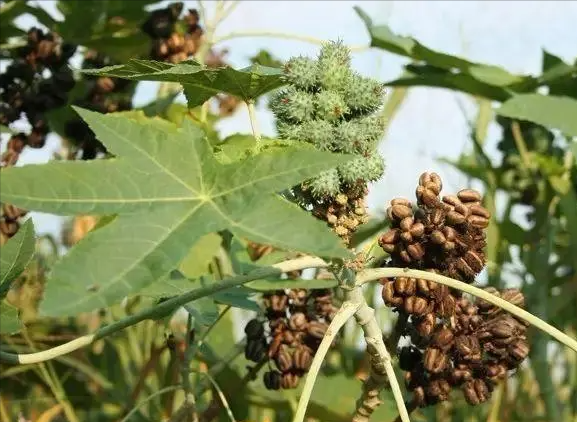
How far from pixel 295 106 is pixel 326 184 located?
0.10 meters

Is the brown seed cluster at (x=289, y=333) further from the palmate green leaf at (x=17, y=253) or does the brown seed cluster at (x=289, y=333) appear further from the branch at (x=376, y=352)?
the palmate green leaf at (x=17, y=253)

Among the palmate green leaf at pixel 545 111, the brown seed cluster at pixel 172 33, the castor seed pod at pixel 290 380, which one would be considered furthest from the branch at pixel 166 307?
the brown seed cluster at pixel 172 33

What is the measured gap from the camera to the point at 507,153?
2.76 metres

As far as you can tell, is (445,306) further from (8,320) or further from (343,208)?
(8,320)

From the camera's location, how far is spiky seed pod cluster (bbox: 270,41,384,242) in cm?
106

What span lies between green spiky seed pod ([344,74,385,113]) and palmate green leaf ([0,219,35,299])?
38 centimetres

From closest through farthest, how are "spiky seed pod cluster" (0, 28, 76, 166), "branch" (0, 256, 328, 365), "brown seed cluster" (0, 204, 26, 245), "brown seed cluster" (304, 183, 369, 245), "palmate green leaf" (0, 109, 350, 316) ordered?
1. "palmate green leaf" (0, 109, 350, 316)
2. "branch" (0, 256, 328, 365)
3. "brown seed cluster" (304, 183, 369, 245)
4. "brown seed cluster" (0, 204, 26, 245)
5. "spiky seed pod cluster" (0, 28, 76, 166)

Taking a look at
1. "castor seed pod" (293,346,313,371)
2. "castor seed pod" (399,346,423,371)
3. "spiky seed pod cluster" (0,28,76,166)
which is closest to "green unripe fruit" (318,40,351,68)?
"castor seed pod" (399,346,423,371)

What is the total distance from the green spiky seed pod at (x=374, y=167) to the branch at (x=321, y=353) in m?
0.14

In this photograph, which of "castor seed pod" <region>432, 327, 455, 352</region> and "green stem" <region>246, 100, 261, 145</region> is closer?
"green stem" <region>246, 100, 261, 145</region>

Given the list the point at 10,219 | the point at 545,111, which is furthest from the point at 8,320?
the point at 545,111

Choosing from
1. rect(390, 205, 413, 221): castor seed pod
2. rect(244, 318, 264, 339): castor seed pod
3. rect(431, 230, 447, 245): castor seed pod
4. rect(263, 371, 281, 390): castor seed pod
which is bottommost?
rect(263, 371, 281, 390): castor seed pod

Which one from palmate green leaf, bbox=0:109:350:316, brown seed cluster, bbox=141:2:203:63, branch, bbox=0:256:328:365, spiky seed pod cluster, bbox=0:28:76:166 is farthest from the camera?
brown seed cluster, bbox=141:2:203:63

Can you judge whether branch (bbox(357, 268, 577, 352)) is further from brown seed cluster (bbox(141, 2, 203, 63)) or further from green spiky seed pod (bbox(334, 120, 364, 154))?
brown seed cluster (bbox(141, 2, 203, 63))
